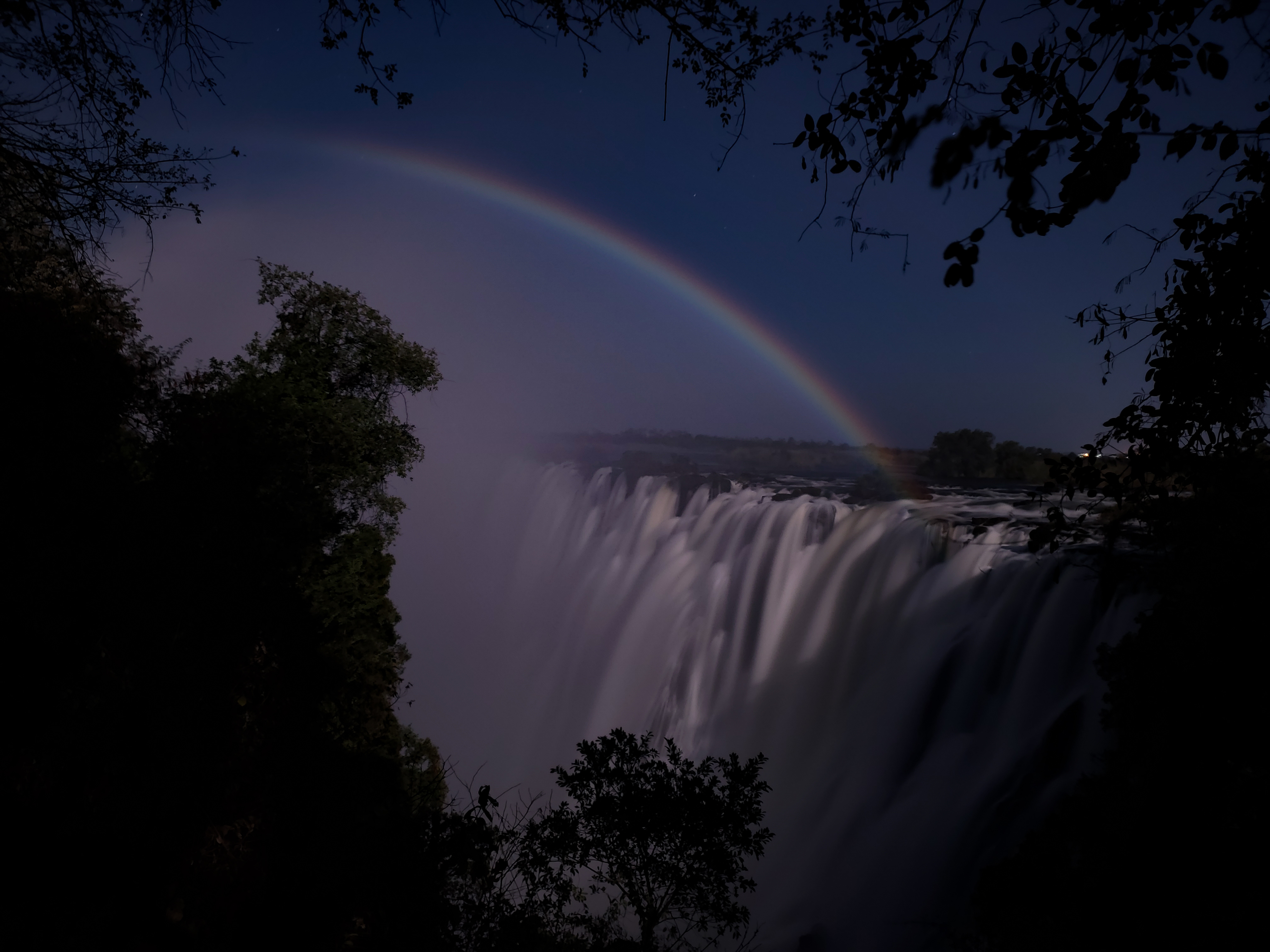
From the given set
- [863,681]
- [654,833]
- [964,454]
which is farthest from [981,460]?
[654,833]

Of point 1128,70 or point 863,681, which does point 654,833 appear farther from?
point 863,681

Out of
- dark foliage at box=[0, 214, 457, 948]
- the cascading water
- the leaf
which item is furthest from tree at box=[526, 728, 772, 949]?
the leaf

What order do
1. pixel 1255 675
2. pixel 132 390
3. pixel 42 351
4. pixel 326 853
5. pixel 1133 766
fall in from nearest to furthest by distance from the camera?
pixel 1255 675
pixel 1133 766
pixel 326 853
pixel 42 351
pixel 132 390

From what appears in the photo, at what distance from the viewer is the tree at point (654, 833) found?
6047 mm

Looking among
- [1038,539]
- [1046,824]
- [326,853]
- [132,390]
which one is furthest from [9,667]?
[1046,824]

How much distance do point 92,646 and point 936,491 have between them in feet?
76.9

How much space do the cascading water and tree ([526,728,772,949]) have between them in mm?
3978

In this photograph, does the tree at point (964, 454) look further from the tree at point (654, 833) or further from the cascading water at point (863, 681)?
the tree at point (654, 833)

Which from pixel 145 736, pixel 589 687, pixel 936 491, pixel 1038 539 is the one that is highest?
pixel 936 491

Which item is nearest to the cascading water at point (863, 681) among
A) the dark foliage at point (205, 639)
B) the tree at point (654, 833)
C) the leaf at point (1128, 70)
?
the leaf at point (1128, 70)

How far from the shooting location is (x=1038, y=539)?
2.85 m

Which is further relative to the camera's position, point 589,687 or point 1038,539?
point 589,687

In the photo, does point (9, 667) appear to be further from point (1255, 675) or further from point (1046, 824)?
point (1255, 675)

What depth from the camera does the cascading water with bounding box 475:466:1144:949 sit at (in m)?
8.92
